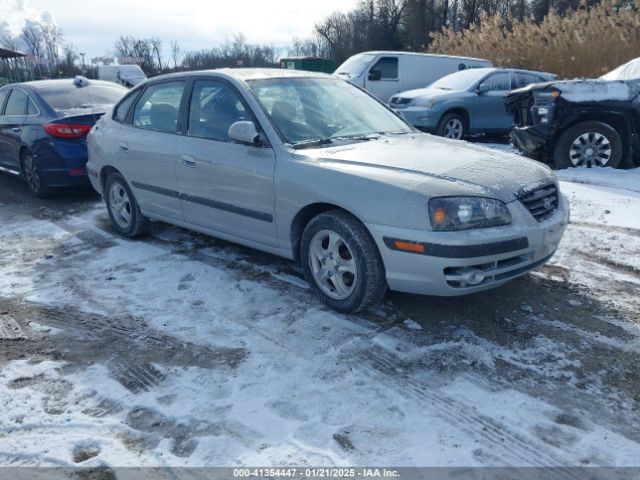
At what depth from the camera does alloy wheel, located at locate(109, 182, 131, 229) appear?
570 centimetres

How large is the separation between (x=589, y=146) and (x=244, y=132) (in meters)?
5.60

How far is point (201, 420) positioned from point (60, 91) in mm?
6575

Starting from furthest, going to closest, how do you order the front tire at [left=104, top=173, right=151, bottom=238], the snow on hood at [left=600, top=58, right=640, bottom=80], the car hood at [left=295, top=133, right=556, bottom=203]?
the snow on hood at [left=600, top=58, right=640, bottom=80] → the front tire at [left=104, top=173, right=151, bottom=238] → the car hood at [left=295, top=133, right=556, bottom=203]

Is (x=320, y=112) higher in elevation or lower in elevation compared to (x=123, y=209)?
higher

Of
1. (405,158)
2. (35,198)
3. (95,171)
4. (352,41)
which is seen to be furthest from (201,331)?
(352,41)

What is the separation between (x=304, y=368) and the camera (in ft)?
10.2

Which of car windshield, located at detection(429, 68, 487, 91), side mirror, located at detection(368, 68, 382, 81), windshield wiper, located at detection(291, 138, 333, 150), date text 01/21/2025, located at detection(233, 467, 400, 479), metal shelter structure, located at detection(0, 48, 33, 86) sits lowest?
date text 01/21/2025, located at detection(233, 467, 400, 479)

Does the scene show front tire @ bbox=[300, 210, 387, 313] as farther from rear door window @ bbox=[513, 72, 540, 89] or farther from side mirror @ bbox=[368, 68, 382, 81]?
side mirror @ bbox=[368, 68, 382, 81]

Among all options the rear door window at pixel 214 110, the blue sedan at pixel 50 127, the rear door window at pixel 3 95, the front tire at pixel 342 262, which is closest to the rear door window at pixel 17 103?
the blue sedan at pixel 50 127

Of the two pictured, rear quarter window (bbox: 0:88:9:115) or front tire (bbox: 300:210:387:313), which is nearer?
front tire (bbox: 300:210:387:313)

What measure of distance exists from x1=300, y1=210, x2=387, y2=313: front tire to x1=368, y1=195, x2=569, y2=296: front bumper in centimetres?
11

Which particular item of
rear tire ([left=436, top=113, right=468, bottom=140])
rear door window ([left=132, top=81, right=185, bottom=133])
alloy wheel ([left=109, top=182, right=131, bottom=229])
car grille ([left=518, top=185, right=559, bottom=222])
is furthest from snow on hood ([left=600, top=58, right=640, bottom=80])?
alloy wheel ([left=109, top=182, right=131, bottom=229])

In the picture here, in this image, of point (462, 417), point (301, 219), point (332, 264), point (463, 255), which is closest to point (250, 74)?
point (301, 219)

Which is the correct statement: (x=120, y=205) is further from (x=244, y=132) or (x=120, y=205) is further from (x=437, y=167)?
(x=437, y=167)
